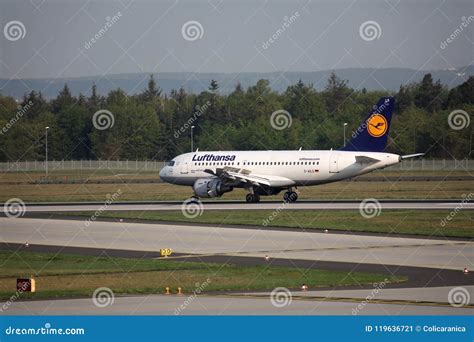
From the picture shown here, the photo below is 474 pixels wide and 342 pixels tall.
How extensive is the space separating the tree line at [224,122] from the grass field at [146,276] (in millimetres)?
59385

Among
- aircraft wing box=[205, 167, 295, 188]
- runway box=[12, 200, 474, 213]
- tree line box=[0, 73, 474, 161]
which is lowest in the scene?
runway box=[12, 200, 474, 213]

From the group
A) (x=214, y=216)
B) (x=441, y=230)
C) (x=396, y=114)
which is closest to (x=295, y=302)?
(x=441, y=230)

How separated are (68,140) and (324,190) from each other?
42929mm

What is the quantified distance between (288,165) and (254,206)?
5.23 metres

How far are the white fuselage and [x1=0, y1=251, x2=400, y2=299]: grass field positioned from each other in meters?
29.1

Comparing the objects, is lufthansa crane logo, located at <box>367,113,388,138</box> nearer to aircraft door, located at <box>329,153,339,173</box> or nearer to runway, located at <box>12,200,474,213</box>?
aircraft door, located at <box>329,153,339,173</box>

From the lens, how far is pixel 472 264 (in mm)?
32219

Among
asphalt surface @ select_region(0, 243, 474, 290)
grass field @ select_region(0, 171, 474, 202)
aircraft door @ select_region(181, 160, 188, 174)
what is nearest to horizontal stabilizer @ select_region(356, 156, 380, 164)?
grass field @ select_region(0, 171, 474, 202)

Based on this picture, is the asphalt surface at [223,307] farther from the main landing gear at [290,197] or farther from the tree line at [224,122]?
the tree line at [224,122]

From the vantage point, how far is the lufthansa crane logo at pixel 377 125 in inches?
2473

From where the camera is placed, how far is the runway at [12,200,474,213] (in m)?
55.9

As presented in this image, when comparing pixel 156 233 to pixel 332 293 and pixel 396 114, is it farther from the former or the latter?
pixel 396 114

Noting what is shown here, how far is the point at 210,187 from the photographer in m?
63.5

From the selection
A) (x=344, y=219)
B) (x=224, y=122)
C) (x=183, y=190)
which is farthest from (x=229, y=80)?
(x=344, y=219)
